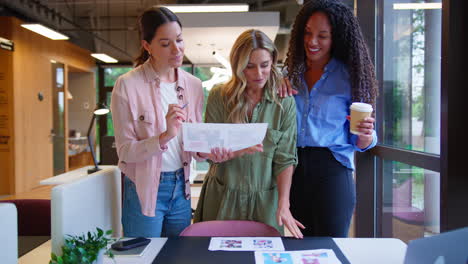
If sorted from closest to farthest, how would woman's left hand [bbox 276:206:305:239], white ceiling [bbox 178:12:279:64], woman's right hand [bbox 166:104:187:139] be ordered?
woman's right hand [bbox 166:104:187:139] < woman's left hand [bbox 276:206:305:239] < white ceiling [bbox 178:12:279:64]

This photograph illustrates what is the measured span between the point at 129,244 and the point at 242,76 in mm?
953

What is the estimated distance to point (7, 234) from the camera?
46.9 inches

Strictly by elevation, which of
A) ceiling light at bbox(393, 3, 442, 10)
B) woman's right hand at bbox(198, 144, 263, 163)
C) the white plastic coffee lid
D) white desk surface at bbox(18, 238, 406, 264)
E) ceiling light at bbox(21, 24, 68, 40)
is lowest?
white desk surface at bbox(18, 238, 406, 264)

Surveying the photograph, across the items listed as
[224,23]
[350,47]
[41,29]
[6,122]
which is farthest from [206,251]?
[6,122]

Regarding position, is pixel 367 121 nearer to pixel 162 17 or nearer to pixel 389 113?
pixel 162 17

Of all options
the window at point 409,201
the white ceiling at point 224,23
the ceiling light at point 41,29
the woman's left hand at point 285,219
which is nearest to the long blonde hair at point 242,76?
the woman's left hand at point 285,219

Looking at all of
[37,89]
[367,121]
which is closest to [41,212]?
[367,121]

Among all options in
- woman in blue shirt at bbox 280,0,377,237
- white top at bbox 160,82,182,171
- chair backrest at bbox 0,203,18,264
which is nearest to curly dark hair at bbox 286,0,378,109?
woman in blue shirt at bbox 280,0,377,237

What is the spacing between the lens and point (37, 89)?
8.80 meters

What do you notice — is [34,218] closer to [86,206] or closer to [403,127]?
[86,206]

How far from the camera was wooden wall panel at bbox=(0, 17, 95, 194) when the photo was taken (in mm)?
7926

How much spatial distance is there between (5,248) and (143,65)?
1040 mm

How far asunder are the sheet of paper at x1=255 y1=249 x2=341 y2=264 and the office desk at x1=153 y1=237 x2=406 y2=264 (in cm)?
3

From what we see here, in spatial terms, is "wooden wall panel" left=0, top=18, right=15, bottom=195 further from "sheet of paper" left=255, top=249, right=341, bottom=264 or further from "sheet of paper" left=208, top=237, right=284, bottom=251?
"sheet of paper" left=255, top=249, right=341, bottom=264
